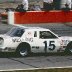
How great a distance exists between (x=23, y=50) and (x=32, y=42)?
59cm

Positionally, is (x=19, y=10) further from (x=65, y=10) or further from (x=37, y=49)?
(x=37, y=49)

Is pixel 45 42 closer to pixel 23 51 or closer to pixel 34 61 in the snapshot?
pixel 23 51

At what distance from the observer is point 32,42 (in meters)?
21.0

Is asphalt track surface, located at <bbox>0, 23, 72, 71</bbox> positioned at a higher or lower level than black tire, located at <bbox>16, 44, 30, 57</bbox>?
lower

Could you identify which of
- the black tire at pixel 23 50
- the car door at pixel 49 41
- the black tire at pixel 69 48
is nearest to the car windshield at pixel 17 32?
the black tire at pixel 23 50

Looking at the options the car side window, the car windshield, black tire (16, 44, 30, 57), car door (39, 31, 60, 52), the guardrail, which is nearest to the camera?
black tire (16, 44, 30, 57)

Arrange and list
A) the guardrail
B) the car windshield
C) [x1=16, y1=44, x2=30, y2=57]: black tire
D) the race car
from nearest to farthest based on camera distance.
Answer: the race car, [x1=16, y1=44, x2=30, y2=57]: black tire, the car windshield, the guardrail

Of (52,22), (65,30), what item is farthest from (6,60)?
(52,22)

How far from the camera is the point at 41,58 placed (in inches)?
821

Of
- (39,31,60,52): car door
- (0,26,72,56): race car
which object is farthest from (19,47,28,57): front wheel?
(39,31,60,52): car door

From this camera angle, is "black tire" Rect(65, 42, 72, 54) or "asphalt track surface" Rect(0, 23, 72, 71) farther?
"black tire" Rect(65, 42, 72, 54)

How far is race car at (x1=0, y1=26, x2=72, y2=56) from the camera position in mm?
20422

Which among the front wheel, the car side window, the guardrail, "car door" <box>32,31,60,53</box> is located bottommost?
the guardrail

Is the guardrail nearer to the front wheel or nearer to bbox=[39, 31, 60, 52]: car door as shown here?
bbox=[39, 31, 60, 52]: car door
